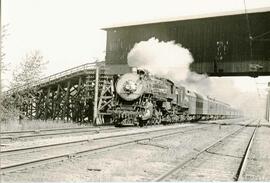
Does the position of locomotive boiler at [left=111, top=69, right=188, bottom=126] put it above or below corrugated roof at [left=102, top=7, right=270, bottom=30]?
below

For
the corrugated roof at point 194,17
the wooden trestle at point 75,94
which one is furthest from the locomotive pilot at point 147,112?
the corrugated roof at point 194,17

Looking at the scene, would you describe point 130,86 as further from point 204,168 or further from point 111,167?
point 111,167

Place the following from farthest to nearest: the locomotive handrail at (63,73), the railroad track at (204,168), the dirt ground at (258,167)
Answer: the locomotive handrail at (63,73)
the dirt ground at (258,167)
the railroad track at (204,168)

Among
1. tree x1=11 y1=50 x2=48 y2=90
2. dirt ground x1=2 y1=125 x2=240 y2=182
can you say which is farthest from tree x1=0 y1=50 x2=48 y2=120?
dirt ground x1=2 y1=125 x2=240 y2=182

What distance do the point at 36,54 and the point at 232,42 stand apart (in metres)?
14.5

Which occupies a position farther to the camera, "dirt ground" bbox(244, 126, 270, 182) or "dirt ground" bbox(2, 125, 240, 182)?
"dirt ground" bbox(244, 126, 270, 182)

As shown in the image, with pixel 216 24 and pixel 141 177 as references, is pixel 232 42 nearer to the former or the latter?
pixel 216 24

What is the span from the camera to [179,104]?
25.5 meters

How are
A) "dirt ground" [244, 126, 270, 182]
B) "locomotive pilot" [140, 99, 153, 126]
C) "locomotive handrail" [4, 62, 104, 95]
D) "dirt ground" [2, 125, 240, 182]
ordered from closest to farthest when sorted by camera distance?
"dirt ground" [2, 125, 240, 182]
"dirt ground" [244, 126, 270, 182]
"locomotive pilot" [140, 99, 153, 126]
"locomotive handrail" [4, 62, 104, 95]

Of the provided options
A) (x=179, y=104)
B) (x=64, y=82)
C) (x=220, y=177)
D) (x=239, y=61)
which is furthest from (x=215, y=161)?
(x=64, y=82)

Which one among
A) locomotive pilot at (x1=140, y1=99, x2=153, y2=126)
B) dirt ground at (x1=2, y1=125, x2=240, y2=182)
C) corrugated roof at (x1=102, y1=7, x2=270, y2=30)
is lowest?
dirt ground at (x1=2, y1=125, x2=240, y2=182)

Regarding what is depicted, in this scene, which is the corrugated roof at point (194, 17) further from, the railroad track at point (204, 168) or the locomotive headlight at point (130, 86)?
the railroad track at point (204, 168)

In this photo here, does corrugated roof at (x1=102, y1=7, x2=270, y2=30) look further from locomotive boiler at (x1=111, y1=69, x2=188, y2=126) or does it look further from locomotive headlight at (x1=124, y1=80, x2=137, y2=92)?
locomotive headlight at (x1=124, y1=80, x2=137, y2=92)

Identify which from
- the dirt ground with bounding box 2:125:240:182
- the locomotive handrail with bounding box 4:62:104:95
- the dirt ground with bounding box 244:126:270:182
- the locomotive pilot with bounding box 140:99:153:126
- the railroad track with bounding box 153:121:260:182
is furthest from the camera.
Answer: the locomotive handrail with bounding box 4:62:104:95
